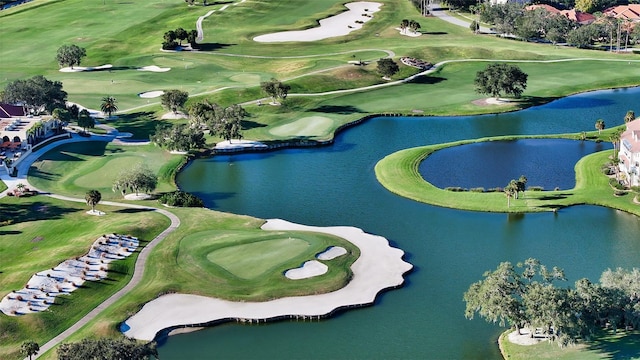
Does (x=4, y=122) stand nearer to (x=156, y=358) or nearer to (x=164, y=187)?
(x=164, y=187)

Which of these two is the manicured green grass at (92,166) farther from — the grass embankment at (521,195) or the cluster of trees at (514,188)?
the cluster of trees at (514,188)

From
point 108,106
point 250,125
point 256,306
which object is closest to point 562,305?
point 256,306

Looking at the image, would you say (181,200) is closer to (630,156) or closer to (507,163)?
(507,163)

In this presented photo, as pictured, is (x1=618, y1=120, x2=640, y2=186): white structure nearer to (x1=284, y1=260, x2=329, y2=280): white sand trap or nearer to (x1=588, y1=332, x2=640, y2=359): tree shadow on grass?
(x1=588, y1=332, x2=640, y2=359): tree shadow on grass

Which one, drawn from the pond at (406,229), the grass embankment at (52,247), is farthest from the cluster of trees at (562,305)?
the grass embankment at (52,247)

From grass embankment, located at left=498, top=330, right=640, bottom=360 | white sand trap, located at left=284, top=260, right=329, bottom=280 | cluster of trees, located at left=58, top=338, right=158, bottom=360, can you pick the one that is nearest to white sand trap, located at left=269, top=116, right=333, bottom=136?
white sand trap, located at left=284, top=260, right=329, bottom=280
